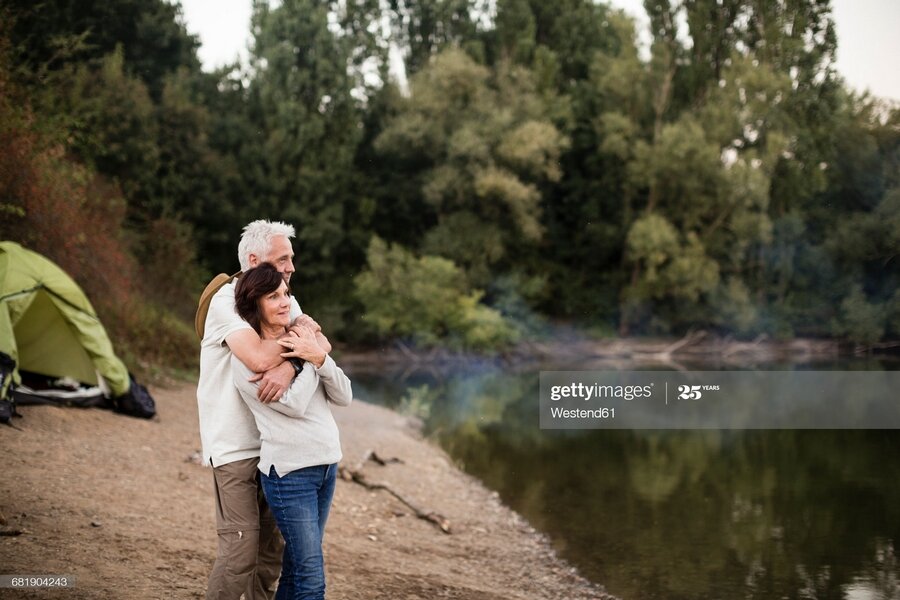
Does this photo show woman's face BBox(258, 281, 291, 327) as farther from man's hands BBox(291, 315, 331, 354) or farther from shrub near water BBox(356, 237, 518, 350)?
shrub near water BBox(356, 237, 518, 350)

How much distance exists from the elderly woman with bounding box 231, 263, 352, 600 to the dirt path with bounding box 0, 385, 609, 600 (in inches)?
60.4

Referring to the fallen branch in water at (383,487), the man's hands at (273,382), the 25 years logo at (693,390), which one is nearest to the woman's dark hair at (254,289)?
the man's hands at (273,382)

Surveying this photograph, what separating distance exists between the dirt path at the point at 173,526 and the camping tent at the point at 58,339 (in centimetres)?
28

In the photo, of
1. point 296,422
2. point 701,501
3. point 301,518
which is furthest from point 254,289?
point 701,501

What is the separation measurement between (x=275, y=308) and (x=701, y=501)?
7671mm

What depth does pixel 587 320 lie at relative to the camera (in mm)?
33281

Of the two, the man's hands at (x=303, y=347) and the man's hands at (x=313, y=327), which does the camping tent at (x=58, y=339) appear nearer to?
the man's hands at (x=313, y=327)

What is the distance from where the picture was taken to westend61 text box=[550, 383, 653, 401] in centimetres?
2059

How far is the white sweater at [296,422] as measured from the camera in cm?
361

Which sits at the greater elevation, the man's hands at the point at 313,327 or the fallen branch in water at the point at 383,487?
the man's hands at the point at 313,327

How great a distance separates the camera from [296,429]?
3.65 m

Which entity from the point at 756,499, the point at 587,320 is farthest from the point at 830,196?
the point at 756,499

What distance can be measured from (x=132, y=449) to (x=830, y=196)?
98.2ft

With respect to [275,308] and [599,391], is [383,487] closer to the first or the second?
[275,308]
